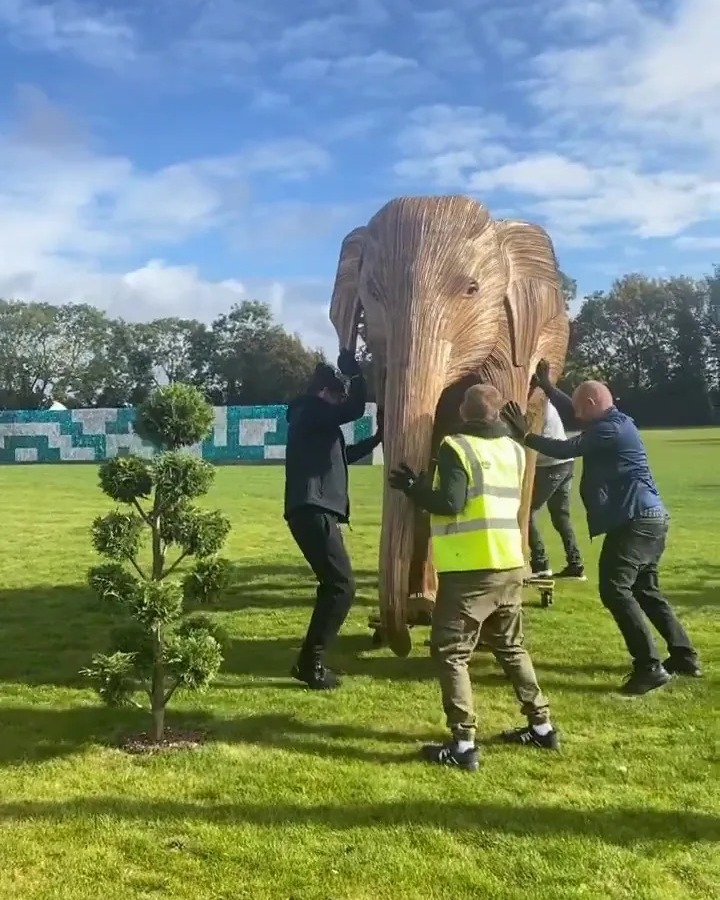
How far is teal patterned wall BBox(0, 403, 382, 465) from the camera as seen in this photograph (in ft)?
116

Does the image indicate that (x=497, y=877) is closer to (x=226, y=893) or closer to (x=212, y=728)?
(x=226, y=893)

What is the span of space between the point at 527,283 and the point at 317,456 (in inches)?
73.8

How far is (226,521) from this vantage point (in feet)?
16.3

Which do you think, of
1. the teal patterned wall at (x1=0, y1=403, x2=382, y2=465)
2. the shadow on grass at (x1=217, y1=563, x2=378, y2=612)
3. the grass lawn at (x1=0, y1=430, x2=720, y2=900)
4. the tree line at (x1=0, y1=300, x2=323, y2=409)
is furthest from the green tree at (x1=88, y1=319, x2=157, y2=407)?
the grass lawn at (x1=0, y1=430, x2=720, y2=900)

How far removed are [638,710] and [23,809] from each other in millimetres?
3402

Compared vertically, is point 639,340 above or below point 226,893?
above

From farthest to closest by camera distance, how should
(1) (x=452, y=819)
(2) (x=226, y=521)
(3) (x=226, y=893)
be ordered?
(2) (x=226, y=521) → (1) (x=452, y=819) → (3) (x=226, y=893)

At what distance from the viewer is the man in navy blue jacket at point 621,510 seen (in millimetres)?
5867

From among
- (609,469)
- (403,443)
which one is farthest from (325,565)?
(609,469)

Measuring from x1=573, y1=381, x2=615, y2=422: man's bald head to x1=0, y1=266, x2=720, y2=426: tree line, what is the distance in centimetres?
5248

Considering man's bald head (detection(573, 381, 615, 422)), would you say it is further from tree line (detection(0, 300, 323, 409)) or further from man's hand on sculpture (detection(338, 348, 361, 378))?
tree line (detection(0, 300, 323, 409))

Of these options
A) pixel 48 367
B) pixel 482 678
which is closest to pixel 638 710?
pixel 482 678

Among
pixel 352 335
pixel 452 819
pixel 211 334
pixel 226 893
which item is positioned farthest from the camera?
pixel 211 334

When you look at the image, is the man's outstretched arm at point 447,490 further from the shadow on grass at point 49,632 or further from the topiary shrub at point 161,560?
the shadow on grass at point 49,632
